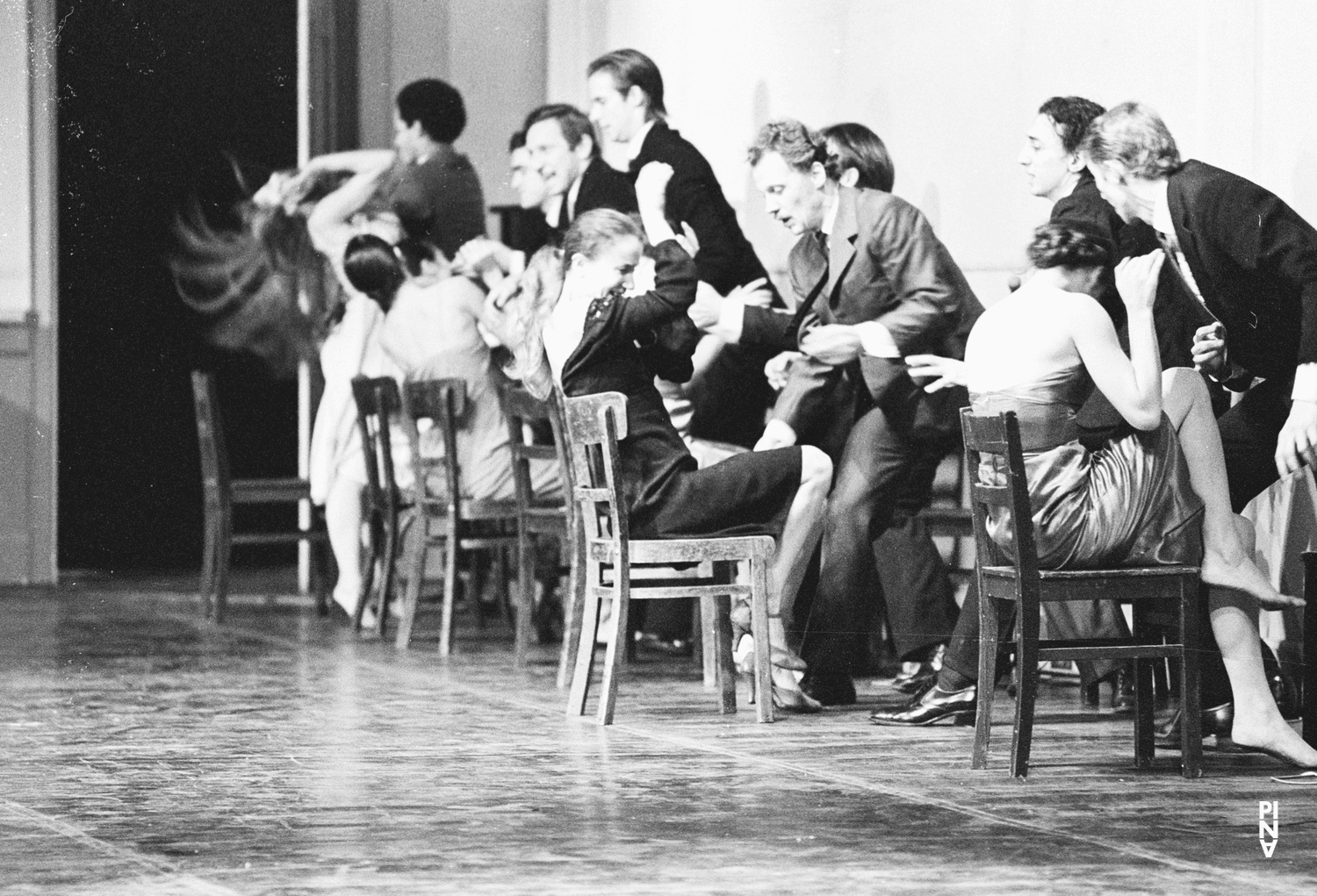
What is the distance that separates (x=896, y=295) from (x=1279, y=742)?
1860mm

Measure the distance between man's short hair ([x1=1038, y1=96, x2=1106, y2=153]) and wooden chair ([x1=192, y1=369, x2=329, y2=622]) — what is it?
147 inches

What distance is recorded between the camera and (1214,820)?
11.5 ft

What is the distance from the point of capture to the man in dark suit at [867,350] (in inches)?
209

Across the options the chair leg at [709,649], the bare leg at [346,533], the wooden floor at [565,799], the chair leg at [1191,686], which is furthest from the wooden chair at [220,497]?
the chair leg at [1191,686]

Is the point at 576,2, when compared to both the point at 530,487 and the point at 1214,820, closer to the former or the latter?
the point at 530,487

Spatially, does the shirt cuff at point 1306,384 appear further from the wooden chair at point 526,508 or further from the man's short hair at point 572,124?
the man's short hair at point 572,124

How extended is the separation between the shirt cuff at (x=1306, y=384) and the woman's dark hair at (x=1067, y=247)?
1.78ft

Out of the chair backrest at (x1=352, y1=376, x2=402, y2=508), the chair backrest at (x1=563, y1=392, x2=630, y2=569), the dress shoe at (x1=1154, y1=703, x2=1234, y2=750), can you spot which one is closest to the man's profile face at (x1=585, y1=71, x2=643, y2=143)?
the chair backrest at (x1=352, y1=376, x2=402, y2=508)

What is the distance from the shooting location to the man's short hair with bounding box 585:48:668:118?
21.6 ft

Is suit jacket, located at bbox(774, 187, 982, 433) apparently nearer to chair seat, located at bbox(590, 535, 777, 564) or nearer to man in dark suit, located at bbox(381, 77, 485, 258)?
chair seat, located at bbox(590, 535, 777, 564)

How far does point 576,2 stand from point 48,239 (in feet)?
9.62

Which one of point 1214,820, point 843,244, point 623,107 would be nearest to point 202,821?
point 1214,820

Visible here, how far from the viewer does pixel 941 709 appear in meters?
4.76

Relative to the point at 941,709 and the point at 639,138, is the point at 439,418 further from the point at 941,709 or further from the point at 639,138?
the point at 941,709
